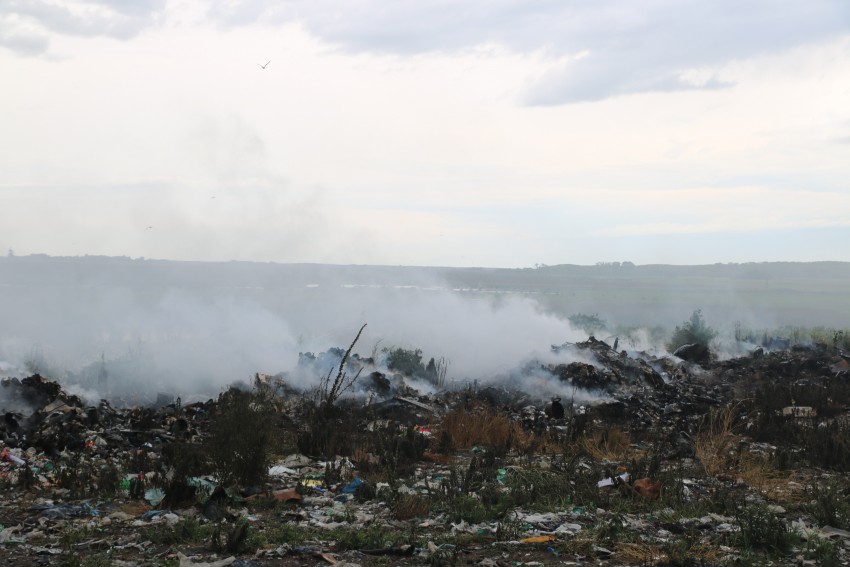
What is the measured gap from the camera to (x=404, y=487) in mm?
8094

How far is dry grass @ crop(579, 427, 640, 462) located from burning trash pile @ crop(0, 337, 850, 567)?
0.04 metres

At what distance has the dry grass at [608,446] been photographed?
386 inches

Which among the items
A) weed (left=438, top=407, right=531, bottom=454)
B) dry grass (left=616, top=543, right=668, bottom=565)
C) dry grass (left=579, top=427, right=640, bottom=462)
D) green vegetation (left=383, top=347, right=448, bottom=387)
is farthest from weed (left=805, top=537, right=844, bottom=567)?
green vegetation (left=383, top=347, right=448, bottom=387)

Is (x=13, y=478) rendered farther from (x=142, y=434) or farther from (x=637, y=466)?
(x=637, y=466)

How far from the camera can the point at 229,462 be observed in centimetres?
774

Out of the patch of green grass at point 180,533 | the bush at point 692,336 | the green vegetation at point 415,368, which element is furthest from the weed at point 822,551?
the bush at point 692,336

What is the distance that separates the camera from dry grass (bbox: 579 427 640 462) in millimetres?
9812

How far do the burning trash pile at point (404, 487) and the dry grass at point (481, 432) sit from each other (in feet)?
0.10

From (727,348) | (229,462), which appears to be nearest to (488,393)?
(229,462)

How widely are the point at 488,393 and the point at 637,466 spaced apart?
804cm

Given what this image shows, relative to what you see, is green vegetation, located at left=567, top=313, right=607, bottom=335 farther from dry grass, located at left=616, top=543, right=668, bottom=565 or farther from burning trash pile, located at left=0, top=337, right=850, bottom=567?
dry grass, located at left=616, top=543, right=668, bottom=565

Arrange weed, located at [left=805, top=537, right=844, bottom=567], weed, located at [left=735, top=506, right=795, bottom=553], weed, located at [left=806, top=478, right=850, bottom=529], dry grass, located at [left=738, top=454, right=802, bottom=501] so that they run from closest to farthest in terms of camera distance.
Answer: weed, located at [left=805, top=537, right=844, bottom=567] < weed, located at [left=735, top=506, right=795, bottom=553] < weed, located at [left=806, top=478, right=850, bottom=529] < dry grass, located at [left=738, top=454, right=802, bottom=501]

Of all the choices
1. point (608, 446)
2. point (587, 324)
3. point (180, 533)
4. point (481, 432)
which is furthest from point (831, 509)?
point (587, 324)

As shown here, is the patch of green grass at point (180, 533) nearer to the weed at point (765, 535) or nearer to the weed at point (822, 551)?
the weed at point (765, 535)
